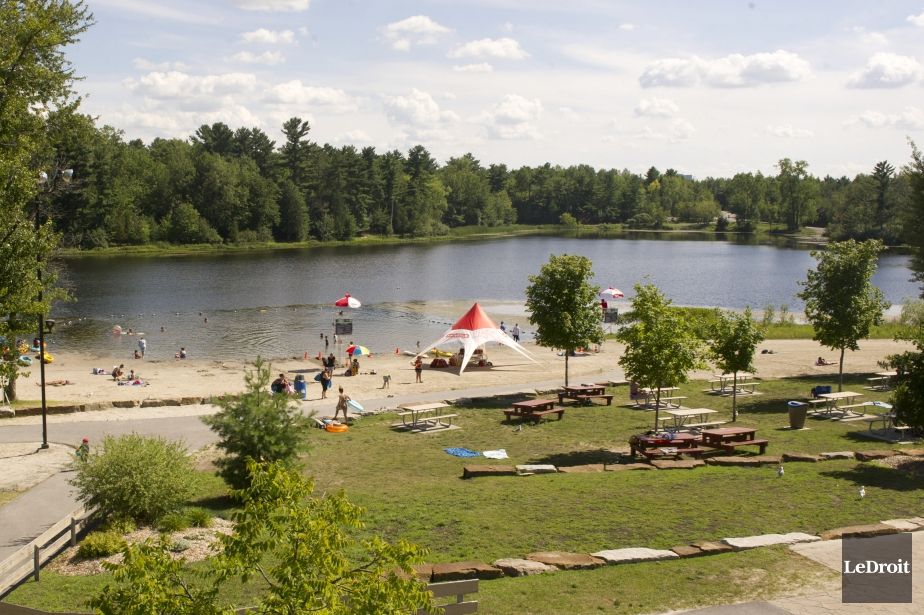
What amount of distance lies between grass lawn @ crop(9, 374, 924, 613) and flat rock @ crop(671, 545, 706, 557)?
220 mm

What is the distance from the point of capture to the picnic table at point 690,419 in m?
25.2

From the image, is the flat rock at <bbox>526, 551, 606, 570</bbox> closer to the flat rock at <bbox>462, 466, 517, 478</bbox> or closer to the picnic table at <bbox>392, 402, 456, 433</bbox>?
the flat rock at <bbox>462, 466, 517, 478</bbox>

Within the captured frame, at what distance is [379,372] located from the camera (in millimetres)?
39688

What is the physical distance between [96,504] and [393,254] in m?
102

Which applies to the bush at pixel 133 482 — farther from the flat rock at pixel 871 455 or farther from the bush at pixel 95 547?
the flat rock at pixel 871 455

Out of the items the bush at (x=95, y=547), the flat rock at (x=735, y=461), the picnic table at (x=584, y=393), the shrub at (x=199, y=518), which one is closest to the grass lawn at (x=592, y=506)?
the flat rock at (x=735, y=461)

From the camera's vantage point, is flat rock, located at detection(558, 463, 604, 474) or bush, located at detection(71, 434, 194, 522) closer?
bush, located at detection(71, 434, 194, 522)

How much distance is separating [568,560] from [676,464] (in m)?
7.60

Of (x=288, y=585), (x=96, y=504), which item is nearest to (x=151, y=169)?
(x=96, y=504)

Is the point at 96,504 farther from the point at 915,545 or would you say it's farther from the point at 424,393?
the point at 424,393

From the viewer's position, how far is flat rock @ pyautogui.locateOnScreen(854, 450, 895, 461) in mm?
20703

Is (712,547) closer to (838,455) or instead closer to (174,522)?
(838,455)

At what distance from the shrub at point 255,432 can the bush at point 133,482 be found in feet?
5.77

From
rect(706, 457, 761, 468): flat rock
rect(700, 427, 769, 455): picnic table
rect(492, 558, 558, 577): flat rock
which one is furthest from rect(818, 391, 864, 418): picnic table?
rect(492, 558, 558, 577): flat rock
